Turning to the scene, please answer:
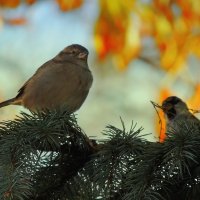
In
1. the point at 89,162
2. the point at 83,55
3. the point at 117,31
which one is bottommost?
the point at 89,162

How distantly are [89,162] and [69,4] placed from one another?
2.45 m

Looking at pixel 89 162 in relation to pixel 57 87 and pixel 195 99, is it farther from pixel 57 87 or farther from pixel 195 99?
pixel 195 99

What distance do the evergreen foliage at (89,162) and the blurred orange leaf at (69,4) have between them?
2202 mm

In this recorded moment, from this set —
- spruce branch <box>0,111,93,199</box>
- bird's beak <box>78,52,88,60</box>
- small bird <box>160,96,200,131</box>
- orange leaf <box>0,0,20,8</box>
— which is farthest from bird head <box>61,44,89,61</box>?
spruce branch <box>0,111,93,199</box>

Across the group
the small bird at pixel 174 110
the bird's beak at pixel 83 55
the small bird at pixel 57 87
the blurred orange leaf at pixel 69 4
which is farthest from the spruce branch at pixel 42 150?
the blurred orange leaf at pixel 69 4

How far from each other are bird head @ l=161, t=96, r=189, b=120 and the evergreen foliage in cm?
184

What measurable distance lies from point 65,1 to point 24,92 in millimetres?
1290

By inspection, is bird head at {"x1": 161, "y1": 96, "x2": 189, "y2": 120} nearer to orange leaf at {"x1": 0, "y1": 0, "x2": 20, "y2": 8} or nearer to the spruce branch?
orange leaf at {"x1": 0, "y1": 0, "x2": 20, "y2": 8}

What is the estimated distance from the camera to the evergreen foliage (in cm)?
143

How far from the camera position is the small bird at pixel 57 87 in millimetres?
2518

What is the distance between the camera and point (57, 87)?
2527 mm

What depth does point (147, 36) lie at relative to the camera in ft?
11.9

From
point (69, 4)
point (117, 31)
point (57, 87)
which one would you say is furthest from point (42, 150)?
point (69, 4)

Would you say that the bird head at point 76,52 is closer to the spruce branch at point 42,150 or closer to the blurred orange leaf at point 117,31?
the blurred orange leaf at point 117,31
